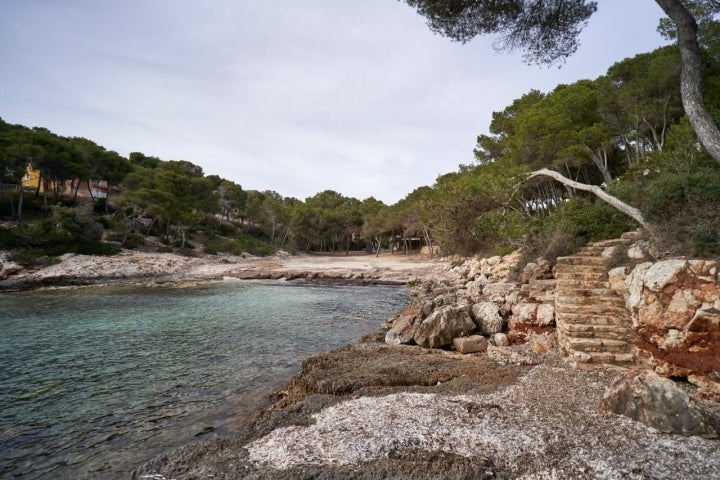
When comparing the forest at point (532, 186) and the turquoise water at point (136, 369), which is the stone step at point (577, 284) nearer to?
the forest at point (532, 186)

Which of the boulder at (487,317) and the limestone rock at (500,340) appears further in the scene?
the boulder at (487,317)

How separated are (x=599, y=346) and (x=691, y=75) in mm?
6169

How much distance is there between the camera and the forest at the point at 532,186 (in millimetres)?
9407

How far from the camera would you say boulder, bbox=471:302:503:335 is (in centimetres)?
899

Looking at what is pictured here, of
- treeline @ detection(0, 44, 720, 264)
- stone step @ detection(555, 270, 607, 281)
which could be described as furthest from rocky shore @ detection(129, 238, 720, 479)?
treeline @ detection(0, 44, 720, 264)

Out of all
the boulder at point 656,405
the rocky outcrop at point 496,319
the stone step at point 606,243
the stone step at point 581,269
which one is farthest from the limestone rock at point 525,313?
the boulder at point 656,405

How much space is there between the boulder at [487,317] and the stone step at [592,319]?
2200 millimetres

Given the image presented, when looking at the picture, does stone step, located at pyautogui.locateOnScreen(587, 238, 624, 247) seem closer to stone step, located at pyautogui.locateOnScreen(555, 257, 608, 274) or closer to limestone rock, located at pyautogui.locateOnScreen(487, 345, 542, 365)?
stone step, located at pyautogui.locateOnScreen(555, 257, 608, 274)

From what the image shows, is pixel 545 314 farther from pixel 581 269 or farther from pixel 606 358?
pixel 606 358

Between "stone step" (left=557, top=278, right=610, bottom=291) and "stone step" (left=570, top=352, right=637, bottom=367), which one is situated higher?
"stone step" (left=557, top=278, right=610, bottom=291)

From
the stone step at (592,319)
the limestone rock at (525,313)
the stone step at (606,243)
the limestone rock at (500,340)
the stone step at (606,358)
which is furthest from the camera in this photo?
the stone step at (606,243)

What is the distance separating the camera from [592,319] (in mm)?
6746

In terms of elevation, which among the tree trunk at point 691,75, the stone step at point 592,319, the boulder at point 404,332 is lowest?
the boulder at point 404,332

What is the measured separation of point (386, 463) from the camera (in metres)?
3.59
